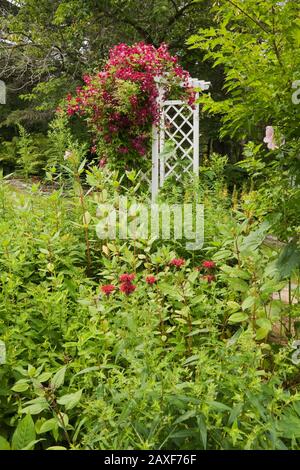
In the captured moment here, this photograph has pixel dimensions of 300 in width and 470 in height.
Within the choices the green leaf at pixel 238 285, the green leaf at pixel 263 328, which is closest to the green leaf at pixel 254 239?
the green leaf at pixel 238 285

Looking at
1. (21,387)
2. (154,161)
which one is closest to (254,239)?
(21,387)

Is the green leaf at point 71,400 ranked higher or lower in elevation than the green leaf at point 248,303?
lower

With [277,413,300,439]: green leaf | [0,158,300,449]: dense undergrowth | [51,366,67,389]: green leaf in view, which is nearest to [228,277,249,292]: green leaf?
[0,158,300,449]: dense undergrowth

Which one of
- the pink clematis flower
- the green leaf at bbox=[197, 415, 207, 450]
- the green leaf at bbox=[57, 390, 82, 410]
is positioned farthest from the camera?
the pink clematis flower

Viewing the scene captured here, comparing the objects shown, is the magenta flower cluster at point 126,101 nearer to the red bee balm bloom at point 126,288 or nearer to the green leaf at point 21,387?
the red bee balm bloom at point 126,288

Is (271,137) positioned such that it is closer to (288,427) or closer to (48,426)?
(288,427)

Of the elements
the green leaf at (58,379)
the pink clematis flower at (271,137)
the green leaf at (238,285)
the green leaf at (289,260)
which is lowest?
the green leaf at (58,379)

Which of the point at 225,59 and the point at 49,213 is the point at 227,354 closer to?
the point at 225,59

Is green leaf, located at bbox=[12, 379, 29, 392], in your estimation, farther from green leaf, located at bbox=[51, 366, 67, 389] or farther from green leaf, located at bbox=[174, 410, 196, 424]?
green leaf, located at bbox=[174, 410, 196, 424]

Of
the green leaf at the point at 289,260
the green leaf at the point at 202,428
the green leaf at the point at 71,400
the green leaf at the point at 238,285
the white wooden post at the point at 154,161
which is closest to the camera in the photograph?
the green leaf at the point at 202,428

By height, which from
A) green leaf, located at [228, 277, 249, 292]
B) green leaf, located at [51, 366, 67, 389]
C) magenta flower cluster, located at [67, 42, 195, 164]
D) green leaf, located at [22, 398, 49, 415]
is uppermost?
magenta flower cluster, located at [67, 42, 195, 164]

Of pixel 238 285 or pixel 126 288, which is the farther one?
pixel 238 285

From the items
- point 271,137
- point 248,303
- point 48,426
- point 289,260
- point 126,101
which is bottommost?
point 48,426

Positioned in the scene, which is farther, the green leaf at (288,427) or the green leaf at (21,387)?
the green leaf at (21,387)
